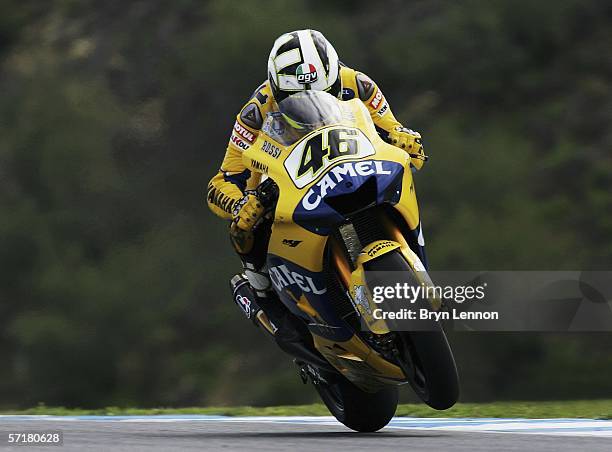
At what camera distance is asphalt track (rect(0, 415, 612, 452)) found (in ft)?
16.8

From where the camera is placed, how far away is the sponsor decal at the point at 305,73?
5.95 metres

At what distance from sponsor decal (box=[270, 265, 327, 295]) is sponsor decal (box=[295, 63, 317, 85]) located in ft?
3.09

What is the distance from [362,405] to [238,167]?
4.63ft

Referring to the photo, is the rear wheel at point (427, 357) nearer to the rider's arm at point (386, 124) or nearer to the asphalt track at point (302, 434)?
the asphalt track at point (302, 434)

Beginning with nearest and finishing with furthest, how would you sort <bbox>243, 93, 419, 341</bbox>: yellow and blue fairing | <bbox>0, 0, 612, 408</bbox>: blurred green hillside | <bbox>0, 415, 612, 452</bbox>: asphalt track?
<bbox>0, 415, 612, 452</bbox>: asphalt track → <bbox>243, 93, 419, 341</bbox>: yellow and blue fairing → <bbox>0, 0, 612, 408</bbox>: blurred green hillside

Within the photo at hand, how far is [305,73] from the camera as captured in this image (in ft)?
19.5

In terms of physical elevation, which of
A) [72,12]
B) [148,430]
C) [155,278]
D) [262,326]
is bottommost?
[155,278]

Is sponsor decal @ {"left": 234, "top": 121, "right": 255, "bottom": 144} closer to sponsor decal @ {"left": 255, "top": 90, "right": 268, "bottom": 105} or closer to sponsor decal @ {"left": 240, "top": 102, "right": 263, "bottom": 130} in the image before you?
sponsor decal @ {"left": 240, "top": 102, "right": 263, "bottom": 130}

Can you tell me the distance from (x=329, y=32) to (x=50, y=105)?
7.60 m

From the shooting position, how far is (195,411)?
8.83 meters

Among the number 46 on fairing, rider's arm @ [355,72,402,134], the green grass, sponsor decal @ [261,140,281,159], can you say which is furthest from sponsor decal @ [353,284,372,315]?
the green grass

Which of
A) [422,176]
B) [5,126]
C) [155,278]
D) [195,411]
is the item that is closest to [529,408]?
[195,411]

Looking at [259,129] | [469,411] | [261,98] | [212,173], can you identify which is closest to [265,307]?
[259,129]

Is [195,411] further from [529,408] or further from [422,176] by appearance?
[422,176]
